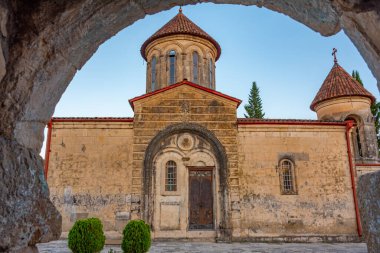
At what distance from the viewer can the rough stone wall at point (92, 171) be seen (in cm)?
1245

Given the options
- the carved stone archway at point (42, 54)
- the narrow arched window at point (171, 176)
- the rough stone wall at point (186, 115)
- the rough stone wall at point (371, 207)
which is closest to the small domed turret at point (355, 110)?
the rough stone wall at point (186, 115)

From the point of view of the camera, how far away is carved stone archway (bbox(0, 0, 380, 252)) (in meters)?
1.84

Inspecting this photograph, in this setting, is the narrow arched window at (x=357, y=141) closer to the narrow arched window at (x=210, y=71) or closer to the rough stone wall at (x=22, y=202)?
the narrow arched window at (x=210, y=71)

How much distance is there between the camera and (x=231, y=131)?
44.2 ft

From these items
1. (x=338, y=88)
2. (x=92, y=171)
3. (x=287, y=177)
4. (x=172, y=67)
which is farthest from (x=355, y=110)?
(x=92, y=171)

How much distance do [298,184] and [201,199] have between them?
3825mm

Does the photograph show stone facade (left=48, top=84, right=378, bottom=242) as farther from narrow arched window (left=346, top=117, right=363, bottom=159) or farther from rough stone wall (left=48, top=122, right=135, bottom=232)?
narrow arched window (left=346, top=117, right=363, bottom=159)

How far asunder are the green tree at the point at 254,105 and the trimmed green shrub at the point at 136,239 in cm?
3062

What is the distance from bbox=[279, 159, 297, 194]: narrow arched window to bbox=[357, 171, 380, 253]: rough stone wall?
11402 millimetres

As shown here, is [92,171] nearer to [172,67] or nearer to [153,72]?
[153,72]

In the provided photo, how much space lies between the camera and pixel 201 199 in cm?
1312

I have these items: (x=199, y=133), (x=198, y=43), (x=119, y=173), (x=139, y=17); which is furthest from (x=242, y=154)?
(x=139, y=17)

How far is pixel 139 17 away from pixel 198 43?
1655 centimetres

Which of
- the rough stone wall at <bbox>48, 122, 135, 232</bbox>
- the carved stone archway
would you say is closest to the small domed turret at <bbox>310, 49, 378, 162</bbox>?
the rough stone wall at <bbox>48, 122, 135, 232</bbox>
